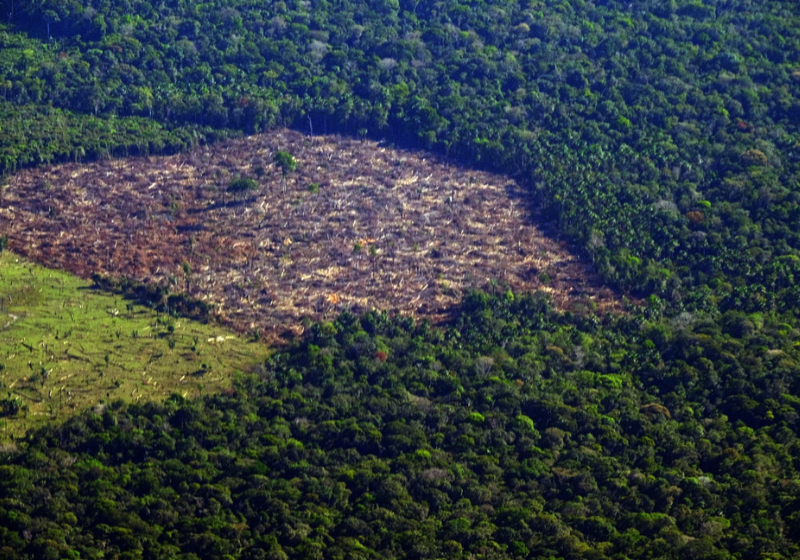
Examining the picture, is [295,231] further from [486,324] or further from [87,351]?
[87,351]

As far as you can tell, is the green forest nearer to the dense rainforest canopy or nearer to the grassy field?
the dense rainforest canopy

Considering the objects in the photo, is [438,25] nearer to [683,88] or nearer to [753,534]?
[683,88]

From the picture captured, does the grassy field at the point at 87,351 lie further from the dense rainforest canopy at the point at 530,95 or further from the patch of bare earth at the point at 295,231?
the dense rainforest canopy at the point at 530,95

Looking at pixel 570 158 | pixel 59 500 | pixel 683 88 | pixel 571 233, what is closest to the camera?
pixel 59 500

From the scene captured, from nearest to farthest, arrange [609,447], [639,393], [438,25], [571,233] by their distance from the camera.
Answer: [609,447]
[639,393]
[571,233]
[438,25]

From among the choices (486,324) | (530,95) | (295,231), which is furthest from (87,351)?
(530,95)

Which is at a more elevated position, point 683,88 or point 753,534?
point 683,88

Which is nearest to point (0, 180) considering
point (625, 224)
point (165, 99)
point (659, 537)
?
point (165, 99)

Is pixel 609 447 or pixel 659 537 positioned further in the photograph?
pixel 609 447
